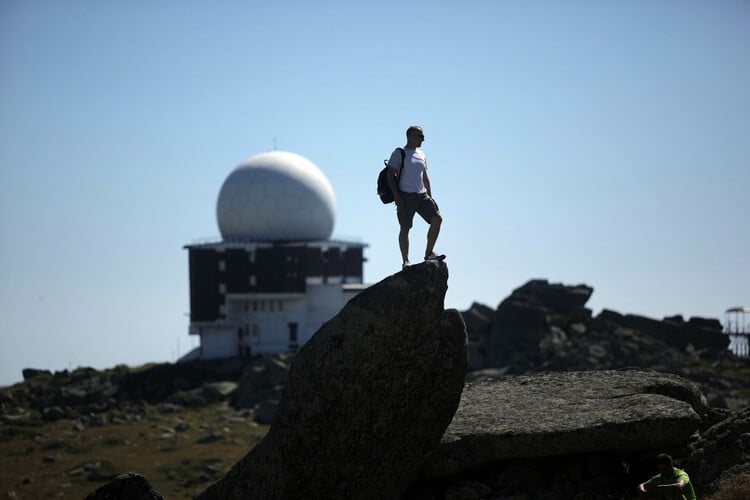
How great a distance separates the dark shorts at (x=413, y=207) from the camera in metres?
14.4

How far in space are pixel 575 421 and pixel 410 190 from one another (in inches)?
154

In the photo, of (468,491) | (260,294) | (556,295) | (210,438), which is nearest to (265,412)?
(210,438)

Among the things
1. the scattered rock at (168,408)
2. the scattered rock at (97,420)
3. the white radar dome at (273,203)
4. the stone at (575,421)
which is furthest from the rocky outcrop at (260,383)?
the stone at (575,421)

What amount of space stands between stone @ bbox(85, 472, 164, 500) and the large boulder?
1322 mm

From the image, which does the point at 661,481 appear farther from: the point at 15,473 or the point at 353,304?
the point at 15,473

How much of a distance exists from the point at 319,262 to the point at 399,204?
55.0 metres

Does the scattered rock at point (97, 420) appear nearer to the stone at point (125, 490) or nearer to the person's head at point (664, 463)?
the stone at point (125, 490)

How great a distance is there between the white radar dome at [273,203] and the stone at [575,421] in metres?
53.4

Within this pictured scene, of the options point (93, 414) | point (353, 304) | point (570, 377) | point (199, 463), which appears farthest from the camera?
point (93, 414)

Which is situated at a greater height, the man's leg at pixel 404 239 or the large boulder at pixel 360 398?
the man's leg at pixel 404 239

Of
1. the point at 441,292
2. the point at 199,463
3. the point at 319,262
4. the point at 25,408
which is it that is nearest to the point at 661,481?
the point at 441,292

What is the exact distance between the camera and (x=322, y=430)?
1355 cm

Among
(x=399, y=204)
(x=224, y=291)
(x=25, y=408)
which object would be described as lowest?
(x=25, y=408)

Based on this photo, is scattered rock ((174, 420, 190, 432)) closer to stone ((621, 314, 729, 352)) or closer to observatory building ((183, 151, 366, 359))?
observatory building ((183, 151, 366, 359))
